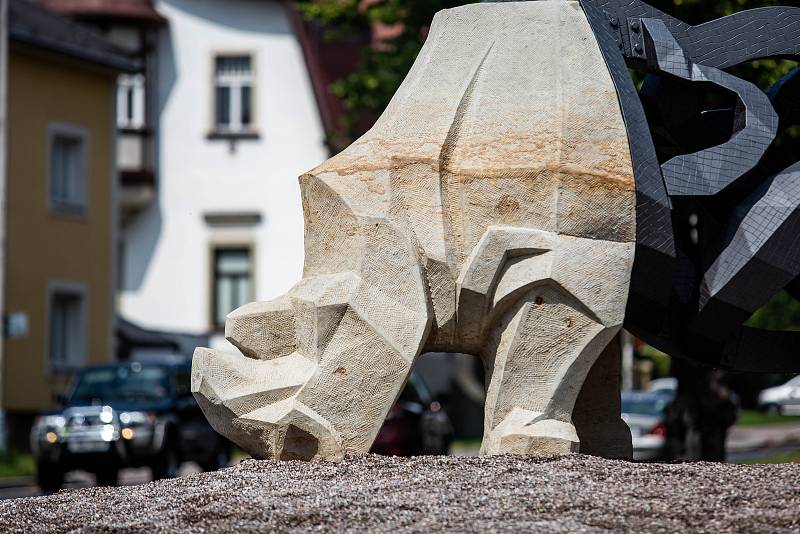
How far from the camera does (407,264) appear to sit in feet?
29.8

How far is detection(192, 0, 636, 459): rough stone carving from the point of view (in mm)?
9055

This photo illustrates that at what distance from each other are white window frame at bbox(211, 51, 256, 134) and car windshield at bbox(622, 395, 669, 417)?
14166 mm

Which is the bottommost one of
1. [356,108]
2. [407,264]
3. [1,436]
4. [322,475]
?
[1,436]

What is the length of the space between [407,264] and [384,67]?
13942mm

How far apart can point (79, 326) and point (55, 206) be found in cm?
236

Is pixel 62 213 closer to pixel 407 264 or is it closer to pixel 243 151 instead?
pixel 243 151

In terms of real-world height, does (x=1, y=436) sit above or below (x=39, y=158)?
below

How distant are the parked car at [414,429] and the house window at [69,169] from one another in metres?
11.0

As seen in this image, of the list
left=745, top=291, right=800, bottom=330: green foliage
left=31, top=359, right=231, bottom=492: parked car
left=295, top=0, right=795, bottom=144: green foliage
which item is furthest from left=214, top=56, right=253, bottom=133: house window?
left=31, top=359, right=231, bottom=492: parked car

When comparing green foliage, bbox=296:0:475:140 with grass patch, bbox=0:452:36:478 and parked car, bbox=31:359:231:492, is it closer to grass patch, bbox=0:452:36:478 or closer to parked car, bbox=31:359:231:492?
parked car, bbox=31:359:231:492

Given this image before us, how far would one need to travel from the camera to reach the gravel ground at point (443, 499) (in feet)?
24.7

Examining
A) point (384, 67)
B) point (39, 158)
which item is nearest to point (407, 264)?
point (384, 67)

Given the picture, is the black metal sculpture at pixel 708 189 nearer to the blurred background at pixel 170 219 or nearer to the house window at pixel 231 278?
the blurred background at pixel 170 219

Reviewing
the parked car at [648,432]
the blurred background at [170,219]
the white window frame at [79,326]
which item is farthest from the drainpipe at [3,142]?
the parked car at [648,432]
